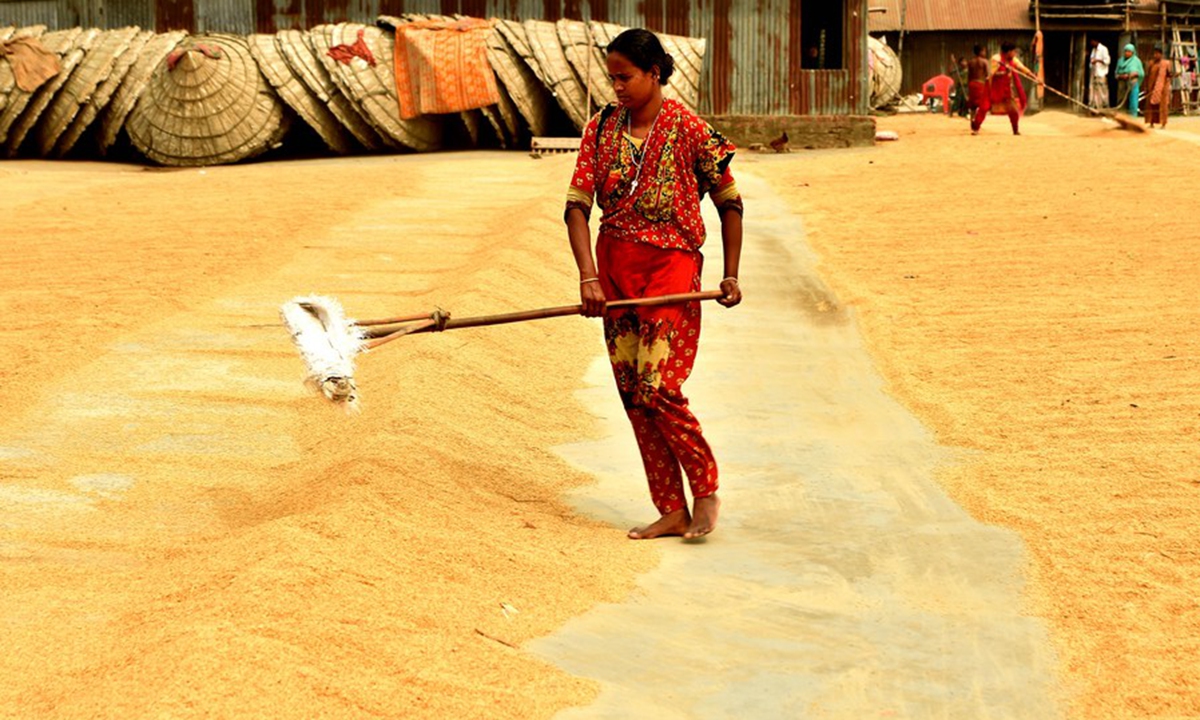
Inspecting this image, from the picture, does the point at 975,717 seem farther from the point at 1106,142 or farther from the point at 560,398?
the point at 1106,142

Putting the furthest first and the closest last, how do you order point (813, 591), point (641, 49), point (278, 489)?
point (278, 489)
point (641, 49)
point (813, 591)

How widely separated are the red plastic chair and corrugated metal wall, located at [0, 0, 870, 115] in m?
11.0

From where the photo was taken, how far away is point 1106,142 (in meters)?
19.4

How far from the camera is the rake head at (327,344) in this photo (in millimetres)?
4586

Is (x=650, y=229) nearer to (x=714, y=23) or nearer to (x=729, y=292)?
(x=729, y=292)

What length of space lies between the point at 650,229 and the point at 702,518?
37.8 inches

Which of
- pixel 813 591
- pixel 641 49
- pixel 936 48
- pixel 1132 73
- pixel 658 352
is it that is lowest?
pixel 813 591

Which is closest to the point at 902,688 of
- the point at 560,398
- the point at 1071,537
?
the point at 1071,537

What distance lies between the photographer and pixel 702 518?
5000mm

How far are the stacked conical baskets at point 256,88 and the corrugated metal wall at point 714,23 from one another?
0.92m

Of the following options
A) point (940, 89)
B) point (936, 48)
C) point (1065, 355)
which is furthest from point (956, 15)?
point (1065, 355)

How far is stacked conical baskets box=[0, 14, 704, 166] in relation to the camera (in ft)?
61.4

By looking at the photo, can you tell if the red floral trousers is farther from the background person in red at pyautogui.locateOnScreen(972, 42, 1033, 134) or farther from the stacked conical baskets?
the background person in red at pyautogui.locateOnScreen(972, 42, 1033, 134)

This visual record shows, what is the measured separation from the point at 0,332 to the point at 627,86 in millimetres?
4934
